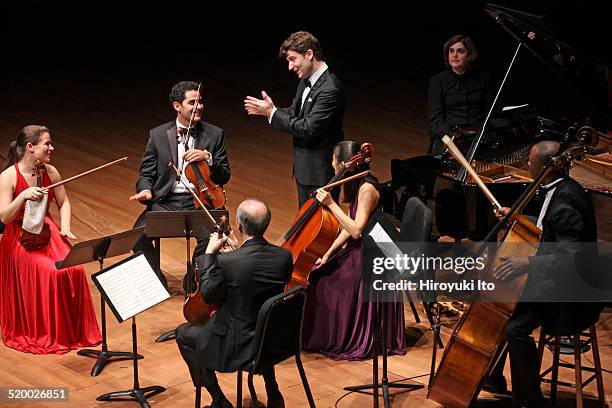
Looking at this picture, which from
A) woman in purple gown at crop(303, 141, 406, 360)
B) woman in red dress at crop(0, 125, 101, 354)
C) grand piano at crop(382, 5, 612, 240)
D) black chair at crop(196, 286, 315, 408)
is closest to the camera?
black chair at crop(196, 286, 315, 408)

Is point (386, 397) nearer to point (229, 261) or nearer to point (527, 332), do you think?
point (527, 332)

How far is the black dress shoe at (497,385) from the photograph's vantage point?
539 centimetres

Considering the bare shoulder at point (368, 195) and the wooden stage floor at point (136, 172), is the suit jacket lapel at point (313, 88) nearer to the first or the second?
the bare shoulder at point (368, 195)

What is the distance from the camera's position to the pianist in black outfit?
7.36 m

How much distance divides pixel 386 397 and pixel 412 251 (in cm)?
79

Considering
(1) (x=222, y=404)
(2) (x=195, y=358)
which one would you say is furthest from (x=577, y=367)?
(2) (x=195, y=358)

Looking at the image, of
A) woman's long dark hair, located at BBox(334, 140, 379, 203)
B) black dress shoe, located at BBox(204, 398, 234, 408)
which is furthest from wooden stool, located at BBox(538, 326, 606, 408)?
black dress shoe, located at BBox(204, 398, 234, 408)

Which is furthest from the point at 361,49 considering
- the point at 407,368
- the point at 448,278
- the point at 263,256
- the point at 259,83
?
the point at 263,256

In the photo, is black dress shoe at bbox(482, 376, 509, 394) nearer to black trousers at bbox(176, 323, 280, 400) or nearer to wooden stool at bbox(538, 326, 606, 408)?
wooden stool at bbox(538, 326, 606, 408)

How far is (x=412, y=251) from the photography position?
5457 millimetres

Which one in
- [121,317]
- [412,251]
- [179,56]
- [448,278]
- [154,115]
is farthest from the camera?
[179,56]

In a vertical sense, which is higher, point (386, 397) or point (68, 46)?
point (68, 46)

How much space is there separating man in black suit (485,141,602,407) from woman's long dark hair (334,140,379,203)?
3.56 ft

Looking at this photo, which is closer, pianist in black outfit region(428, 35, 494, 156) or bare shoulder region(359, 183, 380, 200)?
bare shoulder region(359, 183, 380, 200)
